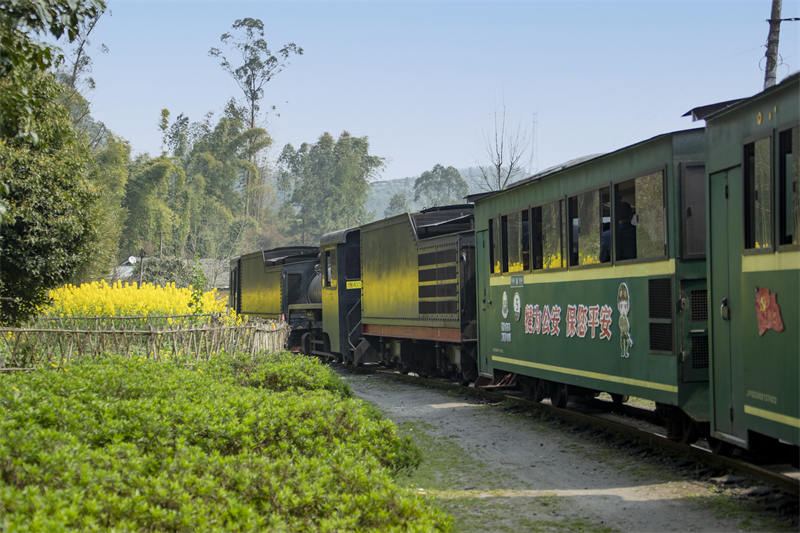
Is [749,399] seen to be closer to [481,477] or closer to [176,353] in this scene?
[481,477]

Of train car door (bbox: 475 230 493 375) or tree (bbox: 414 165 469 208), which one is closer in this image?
train car door (bbox: 475 230 493 375)

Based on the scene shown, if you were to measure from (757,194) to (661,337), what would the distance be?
84.0 inches

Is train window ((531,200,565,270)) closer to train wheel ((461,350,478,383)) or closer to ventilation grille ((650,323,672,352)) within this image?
ventilation grille ((650,323,672,352))

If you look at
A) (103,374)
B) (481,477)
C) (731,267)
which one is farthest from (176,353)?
(731,267)

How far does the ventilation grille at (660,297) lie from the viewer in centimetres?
796

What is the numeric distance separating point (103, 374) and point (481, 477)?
151 inches

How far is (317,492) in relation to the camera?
5.08 meters

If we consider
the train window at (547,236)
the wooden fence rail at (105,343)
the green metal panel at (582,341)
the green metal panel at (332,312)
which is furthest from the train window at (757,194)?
the green metal panel at (332,312)

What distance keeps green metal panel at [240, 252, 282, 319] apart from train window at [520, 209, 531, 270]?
13.7m

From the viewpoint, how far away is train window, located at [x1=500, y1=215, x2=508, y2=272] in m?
12.3

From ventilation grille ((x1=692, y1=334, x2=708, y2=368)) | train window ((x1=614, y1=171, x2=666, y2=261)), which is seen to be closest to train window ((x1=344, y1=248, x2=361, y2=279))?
train window ((x1=614, y1=171, x2=666, y2=261))

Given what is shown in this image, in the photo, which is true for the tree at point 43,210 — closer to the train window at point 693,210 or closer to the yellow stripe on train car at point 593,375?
the yellow stripe on train car at point 593,375

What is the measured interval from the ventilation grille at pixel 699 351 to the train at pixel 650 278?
0.04 feet

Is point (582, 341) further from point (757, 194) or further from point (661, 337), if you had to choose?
point (757, 194)
